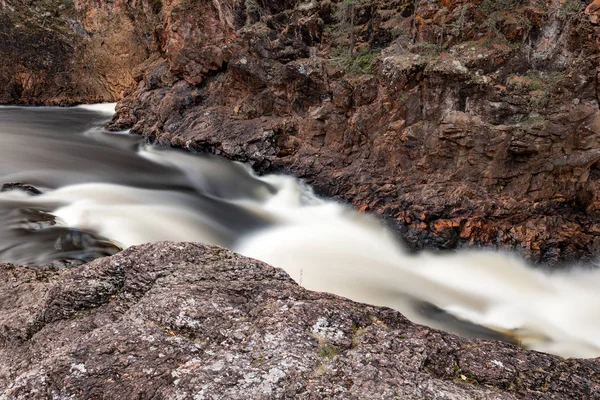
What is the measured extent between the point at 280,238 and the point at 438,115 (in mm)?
5599

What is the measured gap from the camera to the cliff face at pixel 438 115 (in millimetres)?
9555

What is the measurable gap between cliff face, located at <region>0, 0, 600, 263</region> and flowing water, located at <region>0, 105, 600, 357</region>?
797mm

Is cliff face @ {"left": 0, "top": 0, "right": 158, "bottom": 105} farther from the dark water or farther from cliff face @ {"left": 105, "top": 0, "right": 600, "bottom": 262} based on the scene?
cliff face @ {"left": 105, "top": 0, "right": 600, "bottom": 262}

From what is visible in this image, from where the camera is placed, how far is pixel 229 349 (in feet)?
9.87

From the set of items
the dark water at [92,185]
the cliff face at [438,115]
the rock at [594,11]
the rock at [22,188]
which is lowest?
the rock at [22,188]

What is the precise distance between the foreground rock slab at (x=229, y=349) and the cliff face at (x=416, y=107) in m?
7.32

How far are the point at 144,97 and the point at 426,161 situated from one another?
14.2 m

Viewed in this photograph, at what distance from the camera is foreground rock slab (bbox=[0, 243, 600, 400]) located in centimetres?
272

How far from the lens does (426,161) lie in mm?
10656

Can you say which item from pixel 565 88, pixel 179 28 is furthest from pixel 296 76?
pixel 565 88

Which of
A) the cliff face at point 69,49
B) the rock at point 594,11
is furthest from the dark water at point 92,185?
the rock at point 594,11

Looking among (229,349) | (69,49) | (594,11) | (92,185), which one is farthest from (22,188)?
(69,49)

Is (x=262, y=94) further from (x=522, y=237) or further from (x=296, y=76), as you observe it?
(x=522, y=237)

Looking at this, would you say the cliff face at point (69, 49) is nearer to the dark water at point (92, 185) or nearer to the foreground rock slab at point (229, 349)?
the dark water at point (92, 185)
